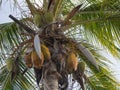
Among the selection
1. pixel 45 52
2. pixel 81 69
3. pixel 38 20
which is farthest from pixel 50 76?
pixel 38 20

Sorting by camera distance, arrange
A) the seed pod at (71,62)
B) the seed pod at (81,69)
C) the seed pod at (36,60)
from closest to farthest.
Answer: the seed pod at (36,60) < the seed pod at (71,62) < the seed pod at (81,69)

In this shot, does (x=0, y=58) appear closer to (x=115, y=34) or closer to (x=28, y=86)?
(x=28, y=86)

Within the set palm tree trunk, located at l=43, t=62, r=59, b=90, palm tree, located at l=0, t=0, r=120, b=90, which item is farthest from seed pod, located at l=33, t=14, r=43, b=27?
palm tree trunk, located at l=43, t=62, r=59, b=90

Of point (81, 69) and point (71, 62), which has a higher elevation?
point (71, 62)

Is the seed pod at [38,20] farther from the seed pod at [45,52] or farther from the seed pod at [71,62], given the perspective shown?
the seed pod at [71,62]

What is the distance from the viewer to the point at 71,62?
4.21 metres

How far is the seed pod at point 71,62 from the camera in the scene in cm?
421

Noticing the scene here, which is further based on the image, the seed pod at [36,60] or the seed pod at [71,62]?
the seed pod at [71,62]

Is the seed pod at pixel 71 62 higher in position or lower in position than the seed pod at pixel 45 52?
lower

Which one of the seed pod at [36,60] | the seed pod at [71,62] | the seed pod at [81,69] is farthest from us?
the seed pod at [81,69]

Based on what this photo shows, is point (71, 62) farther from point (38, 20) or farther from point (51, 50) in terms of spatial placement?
point (38, 20)

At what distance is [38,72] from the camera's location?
4375mm

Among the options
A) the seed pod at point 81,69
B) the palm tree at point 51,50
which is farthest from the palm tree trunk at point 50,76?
the seed pod at point 81,69

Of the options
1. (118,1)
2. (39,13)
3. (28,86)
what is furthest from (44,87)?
(118,1)
